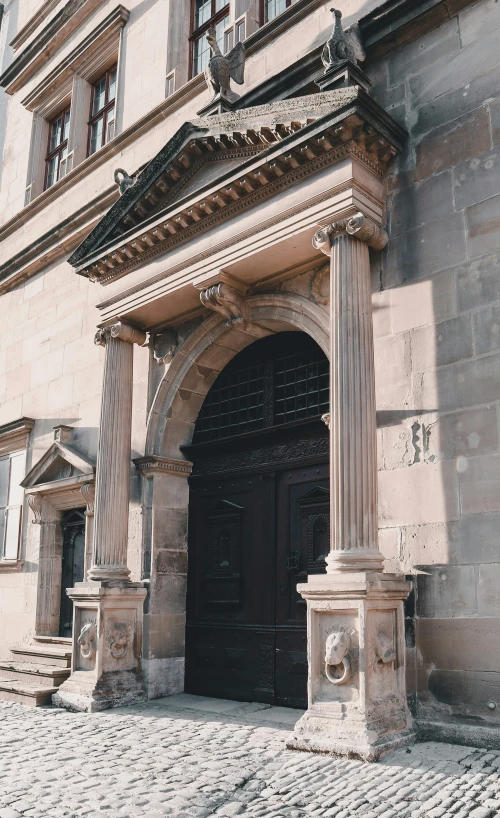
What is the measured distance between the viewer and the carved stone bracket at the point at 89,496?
10.6 m

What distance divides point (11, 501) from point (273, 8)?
8.62m

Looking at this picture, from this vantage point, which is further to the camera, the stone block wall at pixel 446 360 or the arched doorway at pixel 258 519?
the arched doorway at pixel 258 519

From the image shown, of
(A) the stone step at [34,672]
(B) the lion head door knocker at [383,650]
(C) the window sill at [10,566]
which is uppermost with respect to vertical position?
(C) the window sill at [10,566]

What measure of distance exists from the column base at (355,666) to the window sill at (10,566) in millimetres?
7106

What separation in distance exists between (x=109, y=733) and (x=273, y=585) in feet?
7.81

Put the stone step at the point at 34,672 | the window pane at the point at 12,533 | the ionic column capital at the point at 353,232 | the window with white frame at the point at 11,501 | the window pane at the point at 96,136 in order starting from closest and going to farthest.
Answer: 1. the ionic column capital at the point at 353,232
2. the stone step at the point at 34,672
3. the window pane at the point at 12,533
4. the window with white frame at the point at 11,501
5. the window pane at the point at 96,136

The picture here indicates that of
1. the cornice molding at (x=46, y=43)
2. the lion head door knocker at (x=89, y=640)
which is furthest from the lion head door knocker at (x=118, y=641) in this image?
the cornice molding at (x=46, y=43)

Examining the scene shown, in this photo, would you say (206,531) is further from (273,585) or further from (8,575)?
(8,575)

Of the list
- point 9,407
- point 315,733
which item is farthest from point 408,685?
point 9,407

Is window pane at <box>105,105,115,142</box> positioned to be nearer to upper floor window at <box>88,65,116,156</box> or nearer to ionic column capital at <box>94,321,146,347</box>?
upper floor window at <box>88,65,116,156</box>

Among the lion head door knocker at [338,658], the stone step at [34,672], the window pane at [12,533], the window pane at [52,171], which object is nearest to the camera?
the lion head door knocker at [338,658]

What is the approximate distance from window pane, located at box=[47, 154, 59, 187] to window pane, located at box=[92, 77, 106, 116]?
4.92ft

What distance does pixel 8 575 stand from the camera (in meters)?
12.3

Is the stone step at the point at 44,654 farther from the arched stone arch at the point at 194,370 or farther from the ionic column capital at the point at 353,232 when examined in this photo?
the ionic column capital at the point at 353,232
